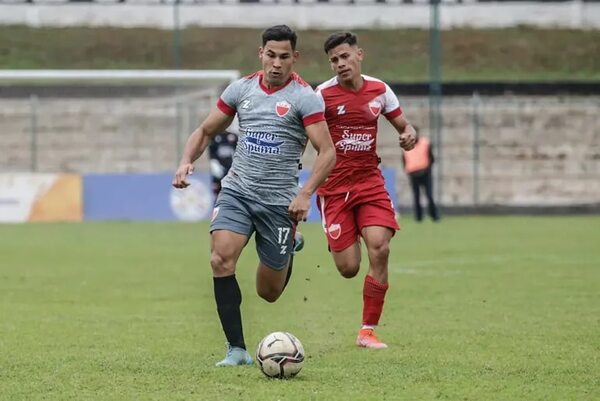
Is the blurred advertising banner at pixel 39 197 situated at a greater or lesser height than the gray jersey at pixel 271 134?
lesser

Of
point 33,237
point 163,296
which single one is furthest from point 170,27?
point 163,296

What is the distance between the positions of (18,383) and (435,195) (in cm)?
2517

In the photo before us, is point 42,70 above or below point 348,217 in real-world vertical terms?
above

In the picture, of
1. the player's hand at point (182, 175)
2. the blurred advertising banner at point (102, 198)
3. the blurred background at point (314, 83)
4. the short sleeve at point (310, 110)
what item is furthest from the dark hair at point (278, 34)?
the blurred background at point (314, 83)

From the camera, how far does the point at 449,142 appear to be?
32875mm

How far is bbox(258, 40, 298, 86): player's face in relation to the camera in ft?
28.7

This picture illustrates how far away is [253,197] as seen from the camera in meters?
8.83

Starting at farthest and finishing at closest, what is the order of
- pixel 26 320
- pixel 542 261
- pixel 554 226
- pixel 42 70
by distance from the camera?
pixel 42 70
pixel 554 226
pixel 542 261
pixel 26 320

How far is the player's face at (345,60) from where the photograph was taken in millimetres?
9992

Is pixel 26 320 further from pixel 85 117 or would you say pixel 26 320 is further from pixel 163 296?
pixel 85 117

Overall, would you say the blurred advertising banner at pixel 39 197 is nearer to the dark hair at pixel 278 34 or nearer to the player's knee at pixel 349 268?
the player's knee at pixel 349 268

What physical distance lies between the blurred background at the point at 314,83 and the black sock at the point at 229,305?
22657 mm

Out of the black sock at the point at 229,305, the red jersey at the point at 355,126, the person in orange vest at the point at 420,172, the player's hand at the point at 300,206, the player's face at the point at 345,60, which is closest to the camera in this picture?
the player's hand at the point at 300,206

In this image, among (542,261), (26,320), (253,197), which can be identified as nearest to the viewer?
(253,197)
